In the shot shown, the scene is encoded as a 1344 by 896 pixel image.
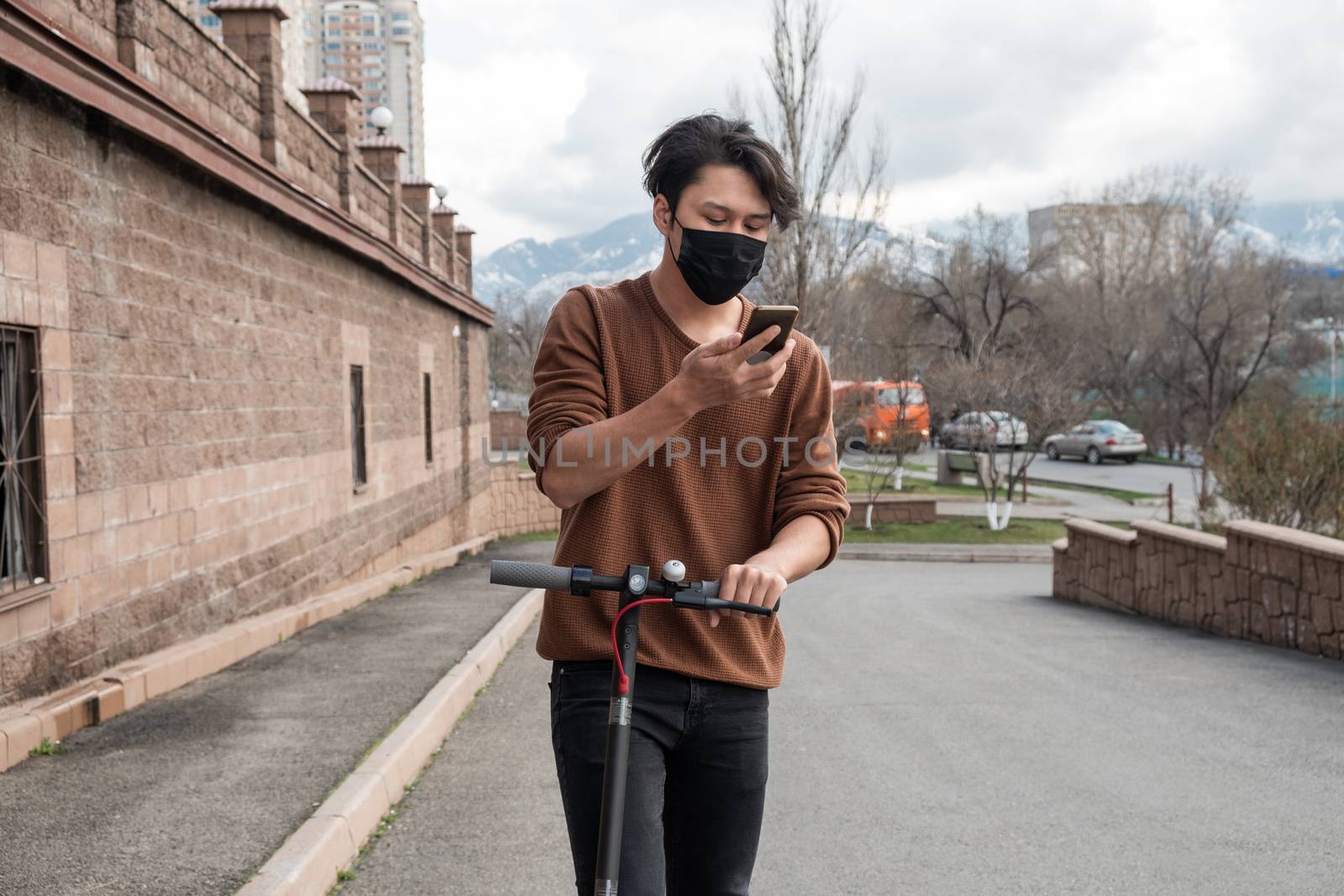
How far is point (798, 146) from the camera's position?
27953mm

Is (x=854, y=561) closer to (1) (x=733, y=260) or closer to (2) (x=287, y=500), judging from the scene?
(2) (x=287, y=500)

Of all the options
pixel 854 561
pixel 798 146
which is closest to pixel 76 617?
pixel 854 561

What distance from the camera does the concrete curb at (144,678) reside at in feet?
18.8

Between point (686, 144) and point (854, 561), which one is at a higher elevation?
point (686, 144)

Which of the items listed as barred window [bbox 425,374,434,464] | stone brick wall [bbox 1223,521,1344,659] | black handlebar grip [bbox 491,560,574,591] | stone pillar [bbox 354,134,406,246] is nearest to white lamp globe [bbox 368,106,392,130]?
stone pillar [bbox 354,134,406,246]

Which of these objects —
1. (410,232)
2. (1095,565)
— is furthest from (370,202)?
(1095,565)

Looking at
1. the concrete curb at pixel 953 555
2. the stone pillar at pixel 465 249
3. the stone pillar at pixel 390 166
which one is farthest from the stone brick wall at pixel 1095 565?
the stone pillar at pixel 465 249

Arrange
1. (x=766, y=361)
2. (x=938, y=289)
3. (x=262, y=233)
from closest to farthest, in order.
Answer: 1. (x=766, y=361)
2. (x=262, y=233)
3. (x=938, y=289)

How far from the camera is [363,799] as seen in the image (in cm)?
503

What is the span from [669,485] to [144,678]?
5735mm

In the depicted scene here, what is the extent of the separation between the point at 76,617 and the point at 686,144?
5859 millimetres

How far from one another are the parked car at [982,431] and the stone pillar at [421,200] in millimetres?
12977

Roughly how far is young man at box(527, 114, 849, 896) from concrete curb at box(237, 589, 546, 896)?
2.20m

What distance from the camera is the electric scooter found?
2.05m
